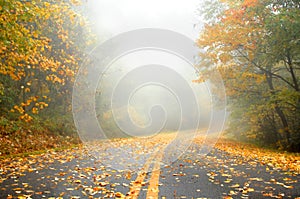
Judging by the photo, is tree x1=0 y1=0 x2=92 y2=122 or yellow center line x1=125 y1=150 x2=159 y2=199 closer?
yellow center line x1=125 y1=150 x2=159 y2=199

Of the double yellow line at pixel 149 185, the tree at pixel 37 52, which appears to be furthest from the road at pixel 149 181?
the tree at pixel 37 52

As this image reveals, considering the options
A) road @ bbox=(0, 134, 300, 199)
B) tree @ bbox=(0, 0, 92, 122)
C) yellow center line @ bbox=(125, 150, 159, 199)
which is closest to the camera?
yellow center line @ bbox=(125, 150, 159, 199)

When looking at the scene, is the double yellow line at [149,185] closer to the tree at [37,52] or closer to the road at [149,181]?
the road at [149,181]

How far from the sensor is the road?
4.65 meters

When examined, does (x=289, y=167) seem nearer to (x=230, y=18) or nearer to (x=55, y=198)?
(x=55, y=198)

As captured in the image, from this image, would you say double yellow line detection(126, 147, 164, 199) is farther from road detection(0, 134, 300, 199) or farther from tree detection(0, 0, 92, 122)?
tree detection(0, 0, 92, 122)

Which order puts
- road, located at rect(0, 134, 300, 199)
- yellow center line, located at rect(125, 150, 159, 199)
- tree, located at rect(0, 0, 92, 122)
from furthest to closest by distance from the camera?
tree, located at rect(0, 0, 92, 122) < road, located at rect(0, 134, 300, 199) < yellow center line, located at rect(125, 150, 159, 199)

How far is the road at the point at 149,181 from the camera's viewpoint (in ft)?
15.3

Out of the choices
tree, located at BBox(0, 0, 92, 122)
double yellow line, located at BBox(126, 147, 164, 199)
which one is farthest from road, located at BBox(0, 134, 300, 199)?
tree, located at BBox(0, 0, 92, 122)

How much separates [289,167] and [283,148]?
6881mm

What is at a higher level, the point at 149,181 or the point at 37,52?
the point at 37,52

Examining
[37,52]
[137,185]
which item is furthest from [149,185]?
[37,52]

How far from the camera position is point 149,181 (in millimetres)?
5523

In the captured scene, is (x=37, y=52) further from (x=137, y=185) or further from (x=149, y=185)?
(x=149, y=185)
